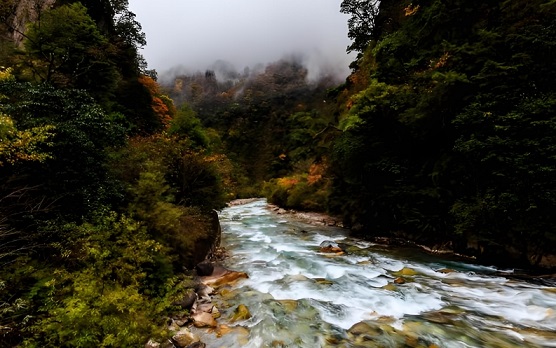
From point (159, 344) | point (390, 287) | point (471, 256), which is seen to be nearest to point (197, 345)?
point (159, 344)

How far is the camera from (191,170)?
11461 mm

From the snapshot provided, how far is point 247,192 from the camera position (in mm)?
51281

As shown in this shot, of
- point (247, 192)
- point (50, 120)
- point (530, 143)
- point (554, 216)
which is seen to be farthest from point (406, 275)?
point (247, 192)

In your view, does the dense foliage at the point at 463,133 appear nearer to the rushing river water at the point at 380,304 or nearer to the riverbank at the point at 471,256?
the riverbank at the point at 471,256

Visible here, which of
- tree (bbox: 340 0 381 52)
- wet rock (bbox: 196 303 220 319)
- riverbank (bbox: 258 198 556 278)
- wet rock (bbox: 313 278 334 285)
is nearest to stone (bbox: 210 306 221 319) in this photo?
wet rock (bbox: 196 303 220 319)

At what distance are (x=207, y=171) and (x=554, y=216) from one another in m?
11.8

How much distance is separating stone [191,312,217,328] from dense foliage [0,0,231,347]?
0.64 meters

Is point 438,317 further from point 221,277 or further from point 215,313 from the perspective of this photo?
point 221,277

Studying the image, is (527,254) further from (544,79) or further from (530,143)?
(544,79)

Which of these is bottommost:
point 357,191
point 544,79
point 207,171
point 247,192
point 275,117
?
point 247,192

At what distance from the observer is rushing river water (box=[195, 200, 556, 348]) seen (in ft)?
18.6

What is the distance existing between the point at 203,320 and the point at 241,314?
2.94 ft

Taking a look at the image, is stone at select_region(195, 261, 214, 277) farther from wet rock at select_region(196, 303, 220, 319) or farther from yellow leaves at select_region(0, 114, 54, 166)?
yellow leaves at select_region(0, 114, 54, 166)

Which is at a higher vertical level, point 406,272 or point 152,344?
point 152,344
